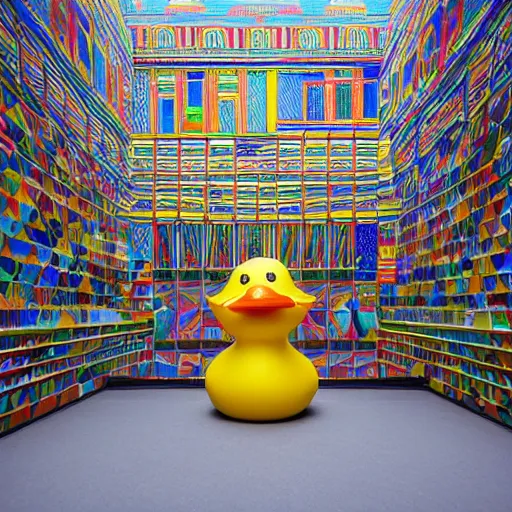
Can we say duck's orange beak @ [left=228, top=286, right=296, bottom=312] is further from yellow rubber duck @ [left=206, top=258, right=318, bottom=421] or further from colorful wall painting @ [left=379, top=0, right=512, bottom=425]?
colorful wall painting @ [left=379, top=0, right=512, bottom=425]

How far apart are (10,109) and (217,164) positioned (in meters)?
1.12

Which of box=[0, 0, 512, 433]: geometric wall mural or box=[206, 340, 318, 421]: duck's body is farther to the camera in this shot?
box=[0, 0, 512, 433]: geometric wall mural

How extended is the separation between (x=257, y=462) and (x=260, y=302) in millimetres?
456

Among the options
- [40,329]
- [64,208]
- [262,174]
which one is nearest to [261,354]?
[40,329]

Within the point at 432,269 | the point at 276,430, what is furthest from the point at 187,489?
the point at 432,269

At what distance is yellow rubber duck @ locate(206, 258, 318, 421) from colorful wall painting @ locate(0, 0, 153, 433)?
537 millimetres

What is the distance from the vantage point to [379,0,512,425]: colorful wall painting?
1.38 metres

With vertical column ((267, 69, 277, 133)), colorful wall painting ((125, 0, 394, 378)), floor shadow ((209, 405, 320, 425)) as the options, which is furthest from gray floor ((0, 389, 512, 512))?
vertical column ((267, 69, 277, 133))

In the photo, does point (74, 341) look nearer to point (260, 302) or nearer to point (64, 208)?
point (64, 208)

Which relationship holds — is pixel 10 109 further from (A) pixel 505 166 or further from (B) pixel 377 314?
(B) pixel 377 314

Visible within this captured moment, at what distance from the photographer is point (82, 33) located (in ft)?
6.07

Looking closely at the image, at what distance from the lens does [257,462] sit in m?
1.07

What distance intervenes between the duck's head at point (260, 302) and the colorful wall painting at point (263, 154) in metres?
0.73

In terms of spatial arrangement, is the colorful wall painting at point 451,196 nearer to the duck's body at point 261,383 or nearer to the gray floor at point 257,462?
the gray floor at point 257,462
